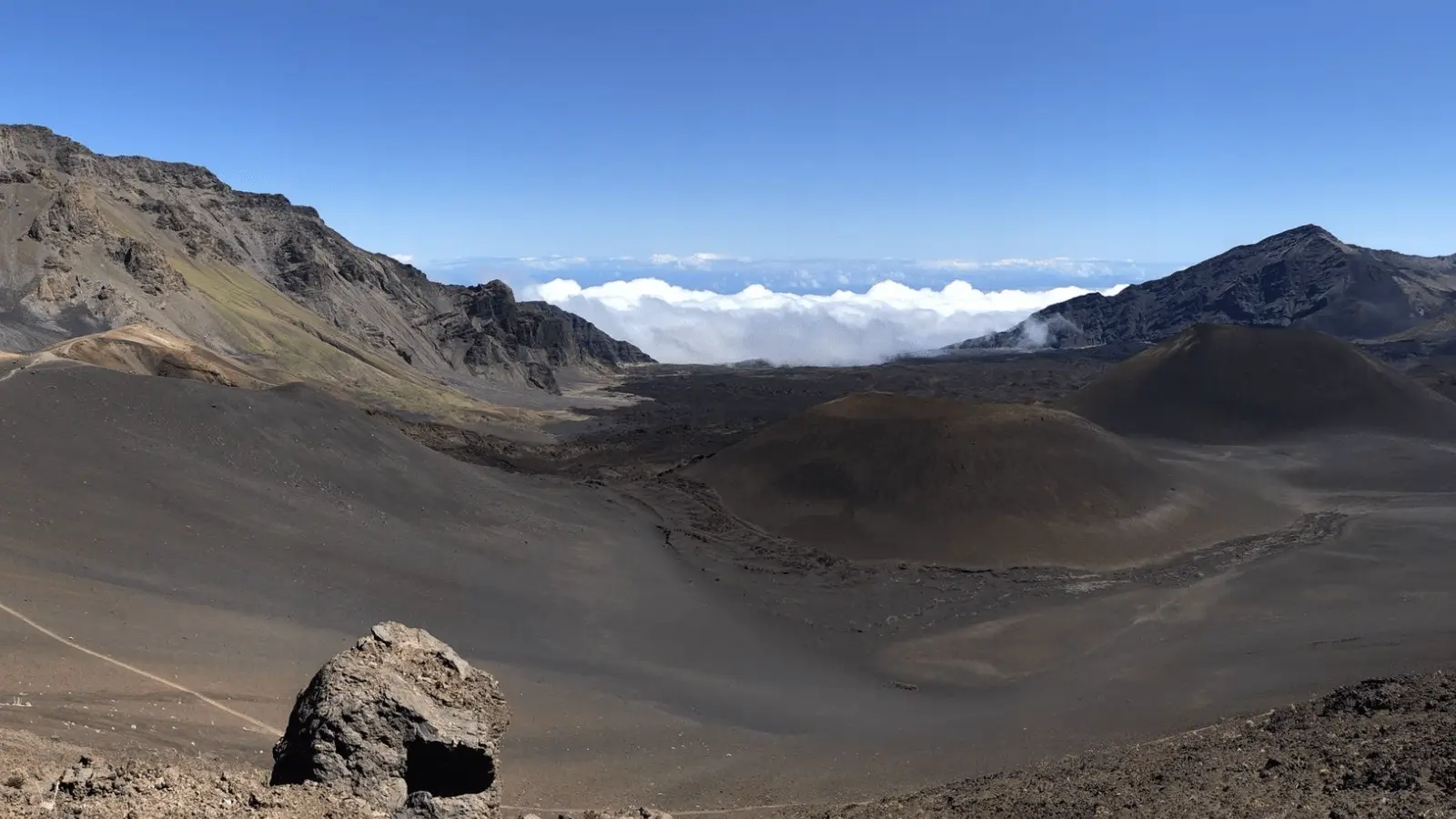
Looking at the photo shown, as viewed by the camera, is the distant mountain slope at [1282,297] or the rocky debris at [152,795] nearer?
the rocky debris at [152,795]

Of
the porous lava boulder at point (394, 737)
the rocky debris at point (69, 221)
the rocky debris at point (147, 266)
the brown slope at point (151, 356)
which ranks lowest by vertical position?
the porous lava boulder at point (394, 737)

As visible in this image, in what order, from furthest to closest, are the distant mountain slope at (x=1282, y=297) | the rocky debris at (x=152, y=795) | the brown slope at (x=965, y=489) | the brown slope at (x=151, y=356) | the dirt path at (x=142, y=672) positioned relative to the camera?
the distant mountain slope at (x=1282, y=297)
the brown slope at (x=151, y=356)
the brown slope at (x=965, y=489)
the dirt path at (x=142, y=672)
the rocky debris at (x=152, y=795)

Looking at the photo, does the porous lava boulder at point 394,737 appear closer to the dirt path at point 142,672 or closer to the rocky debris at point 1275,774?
the rocky debris at point 1275,774

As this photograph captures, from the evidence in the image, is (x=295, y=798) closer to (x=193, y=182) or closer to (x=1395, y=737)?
(x=1395, y=737)

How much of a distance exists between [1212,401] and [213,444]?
6197 centimetres

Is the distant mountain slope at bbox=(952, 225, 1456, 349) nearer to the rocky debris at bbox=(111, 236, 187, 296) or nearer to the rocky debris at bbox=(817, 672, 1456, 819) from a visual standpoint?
the rocky debris at bbox=(111, 236, 187, 296)

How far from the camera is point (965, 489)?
4069cm

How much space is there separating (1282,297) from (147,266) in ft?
527

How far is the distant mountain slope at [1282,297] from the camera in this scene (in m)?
141

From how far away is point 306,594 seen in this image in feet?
76.8

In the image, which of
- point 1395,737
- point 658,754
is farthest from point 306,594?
point 1395,737

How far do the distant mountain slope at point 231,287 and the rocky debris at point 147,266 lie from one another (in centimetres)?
11

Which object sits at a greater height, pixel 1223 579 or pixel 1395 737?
pixel 1395 737

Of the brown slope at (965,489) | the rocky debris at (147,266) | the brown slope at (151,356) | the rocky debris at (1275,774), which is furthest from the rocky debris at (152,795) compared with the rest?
the rocky debris at (147,266)
